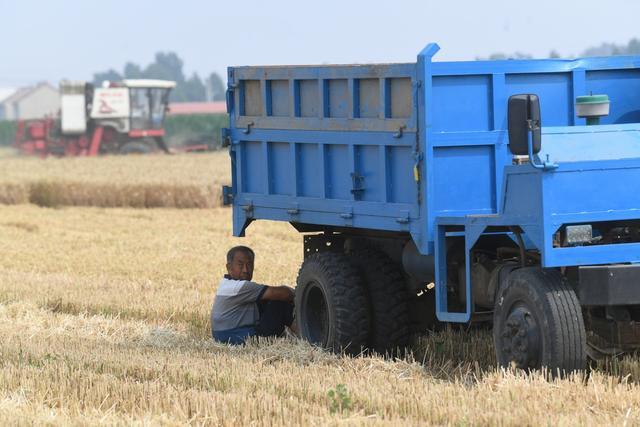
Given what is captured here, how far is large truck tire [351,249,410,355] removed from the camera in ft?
35.5

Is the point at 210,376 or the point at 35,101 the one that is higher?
the point at 35,101

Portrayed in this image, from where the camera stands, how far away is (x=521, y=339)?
28.8ft

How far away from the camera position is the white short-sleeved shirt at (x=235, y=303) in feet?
37.5

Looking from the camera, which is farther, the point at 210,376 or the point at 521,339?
the point at 210,376

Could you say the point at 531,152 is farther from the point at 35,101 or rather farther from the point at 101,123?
the point at 35,101

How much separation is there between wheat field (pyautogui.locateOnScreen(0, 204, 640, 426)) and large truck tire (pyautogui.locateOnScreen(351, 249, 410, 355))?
23cm

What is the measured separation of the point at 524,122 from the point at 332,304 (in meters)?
2.96

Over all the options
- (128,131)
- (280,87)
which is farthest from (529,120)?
(128,131)

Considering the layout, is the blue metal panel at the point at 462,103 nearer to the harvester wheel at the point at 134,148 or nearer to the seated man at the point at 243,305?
the seated man at the point at 243,305

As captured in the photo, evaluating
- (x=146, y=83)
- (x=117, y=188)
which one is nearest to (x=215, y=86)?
(x=146, y=83)

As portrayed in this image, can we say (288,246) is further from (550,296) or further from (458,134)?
(550,296)

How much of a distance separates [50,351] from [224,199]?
8.40 feet

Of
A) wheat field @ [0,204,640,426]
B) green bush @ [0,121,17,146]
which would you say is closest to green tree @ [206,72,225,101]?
green bush @ [0,121,17,146]

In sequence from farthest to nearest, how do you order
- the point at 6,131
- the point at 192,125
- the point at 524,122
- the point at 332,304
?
the point at 6,131 < the point at 192,125 < the point at 332,304 < the point at 524,122
